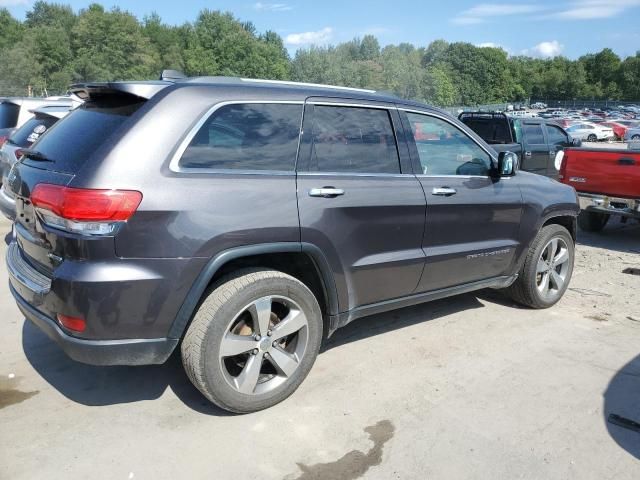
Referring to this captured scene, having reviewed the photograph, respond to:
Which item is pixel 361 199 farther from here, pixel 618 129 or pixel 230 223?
pixel 618 129

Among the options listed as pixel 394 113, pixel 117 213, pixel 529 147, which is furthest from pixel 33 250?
pixel 529 147

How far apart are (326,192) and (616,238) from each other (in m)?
6.80

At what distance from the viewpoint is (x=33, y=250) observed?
10.1 feet

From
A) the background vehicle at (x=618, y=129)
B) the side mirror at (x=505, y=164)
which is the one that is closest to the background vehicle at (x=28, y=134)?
the side mirror at (x=505, y=164)

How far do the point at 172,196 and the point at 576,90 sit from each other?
434ft

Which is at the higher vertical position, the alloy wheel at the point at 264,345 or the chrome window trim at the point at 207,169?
the chrome window trim at the point at 207,169

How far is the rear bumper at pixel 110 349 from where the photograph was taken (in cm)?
279

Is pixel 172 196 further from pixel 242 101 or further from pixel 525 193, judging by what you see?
pixel 525 193

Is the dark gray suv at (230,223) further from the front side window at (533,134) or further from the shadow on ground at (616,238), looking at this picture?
the front side window at (533,134)

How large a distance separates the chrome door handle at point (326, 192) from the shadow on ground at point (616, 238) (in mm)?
5852

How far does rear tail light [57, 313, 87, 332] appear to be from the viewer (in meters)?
2.74

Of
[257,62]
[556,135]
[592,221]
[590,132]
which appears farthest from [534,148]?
[257,62]

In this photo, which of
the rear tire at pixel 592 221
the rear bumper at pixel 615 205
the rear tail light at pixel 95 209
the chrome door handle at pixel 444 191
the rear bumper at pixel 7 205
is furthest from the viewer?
the rear tire at pixel 592 221

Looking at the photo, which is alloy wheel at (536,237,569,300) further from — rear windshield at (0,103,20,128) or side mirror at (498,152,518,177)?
rear windshield at (0,103,20,128)
